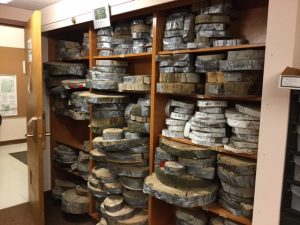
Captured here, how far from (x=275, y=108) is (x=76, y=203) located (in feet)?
6.86

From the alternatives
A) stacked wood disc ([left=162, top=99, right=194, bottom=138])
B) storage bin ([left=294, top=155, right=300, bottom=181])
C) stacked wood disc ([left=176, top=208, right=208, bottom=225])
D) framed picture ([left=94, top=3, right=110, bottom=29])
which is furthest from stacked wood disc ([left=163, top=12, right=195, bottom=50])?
stacked wood disc ([left=176, top=208, right=208, bottom=225])

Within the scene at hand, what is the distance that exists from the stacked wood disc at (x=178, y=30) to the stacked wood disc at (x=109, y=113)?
670 millimetres

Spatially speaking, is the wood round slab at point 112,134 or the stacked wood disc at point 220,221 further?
the wood round slab at point 112,134

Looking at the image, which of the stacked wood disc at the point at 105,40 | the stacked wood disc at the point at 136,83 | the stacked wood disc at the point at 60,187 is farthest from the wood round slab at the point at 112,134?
the stacked wood disc at the point at 60,187

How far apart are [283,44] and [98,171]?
177 cm

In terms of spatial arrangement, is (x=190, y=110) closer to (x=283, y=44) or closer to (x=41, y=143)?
(x=283, y=44)

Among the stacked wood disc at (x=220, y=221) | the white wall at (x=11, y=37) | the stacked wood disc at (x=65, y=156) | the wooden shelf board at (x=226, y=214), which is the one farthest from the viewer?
the white wall at (x=11, y=37)

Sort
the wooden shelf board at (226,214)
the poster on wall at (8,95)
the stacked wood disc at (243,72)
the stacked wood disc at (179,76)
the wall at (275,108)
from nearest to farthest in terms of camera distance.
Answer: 1. the wall at (275,108)
2. the stacked wood disc at (243,72)
3. the wooden shelf board at (226,214)
4. the stacked wood disc at (179,76)
5. the poster on wall at (8,95)

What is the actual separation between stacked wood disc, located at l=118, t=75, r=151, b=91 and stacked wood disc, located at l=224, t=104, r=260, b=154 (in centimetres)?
69

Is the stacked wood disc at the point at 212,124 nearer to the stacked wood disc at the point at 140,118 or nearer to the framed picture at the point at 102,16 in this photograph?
the stacked wood disc at the point at 140,118

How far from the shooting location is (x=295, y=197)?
1.26 meters

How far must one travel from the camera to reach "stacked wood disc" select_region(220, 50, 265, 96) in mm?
1461

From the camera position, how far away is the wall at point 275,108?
1.21m

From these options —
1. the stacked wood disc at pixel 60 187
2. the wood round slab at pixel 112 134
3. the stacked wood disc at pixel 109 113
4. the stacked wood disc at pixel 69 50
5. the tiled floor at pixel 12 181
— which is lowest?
the tiled floor at pixel 12 181
